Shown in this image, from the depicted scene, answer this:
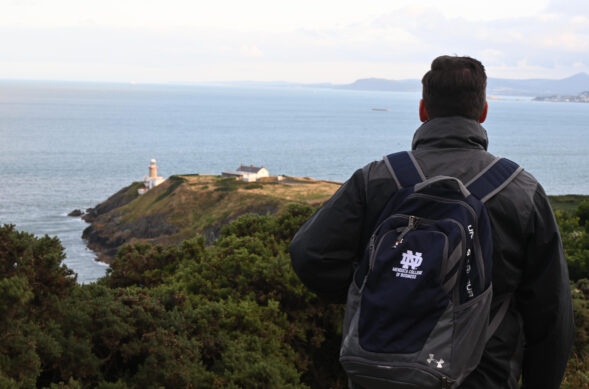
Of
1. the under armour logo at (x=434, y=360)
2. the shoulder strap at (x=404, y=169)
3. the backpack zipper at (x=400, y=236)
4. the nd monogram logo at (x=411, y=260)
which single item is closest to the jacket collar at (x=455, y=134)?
the shoulder strap at (x=404, y=169)

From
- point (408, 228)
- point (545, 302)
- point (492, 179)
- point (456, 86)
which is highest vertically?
point (456, 86)

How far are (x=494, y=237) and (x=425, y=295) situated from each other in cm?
50

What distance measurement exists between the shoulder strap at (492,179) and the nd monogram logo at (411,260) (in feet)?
1.46

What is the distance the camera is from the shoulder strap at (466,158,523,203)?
8.87ft

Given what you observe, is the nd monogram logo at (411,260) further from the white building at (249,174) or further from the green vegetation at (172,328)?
the white building at (249,174)

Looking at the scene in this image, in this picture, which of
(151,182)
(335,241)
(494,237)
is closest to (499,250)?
(494,237)

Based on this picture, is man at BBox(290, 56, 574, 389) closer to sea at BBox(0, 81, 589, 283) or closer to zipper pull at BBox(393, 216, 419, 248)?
zipper pull at BBox(393, 216, 419, 248)

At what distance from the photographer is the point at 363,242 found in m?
2.93

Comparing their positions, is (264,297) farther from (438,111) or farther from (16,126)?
(16,126)

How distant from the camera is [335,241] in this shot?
2.88 meters

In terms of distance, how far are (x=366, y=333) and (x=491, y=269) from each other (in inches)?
23.2

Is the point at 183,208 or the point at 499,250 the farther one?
the point at 183,208

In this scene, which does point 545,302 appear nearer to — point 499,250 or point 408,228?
point 499,250

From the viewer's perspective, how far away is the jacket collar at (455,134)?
9.41ft
